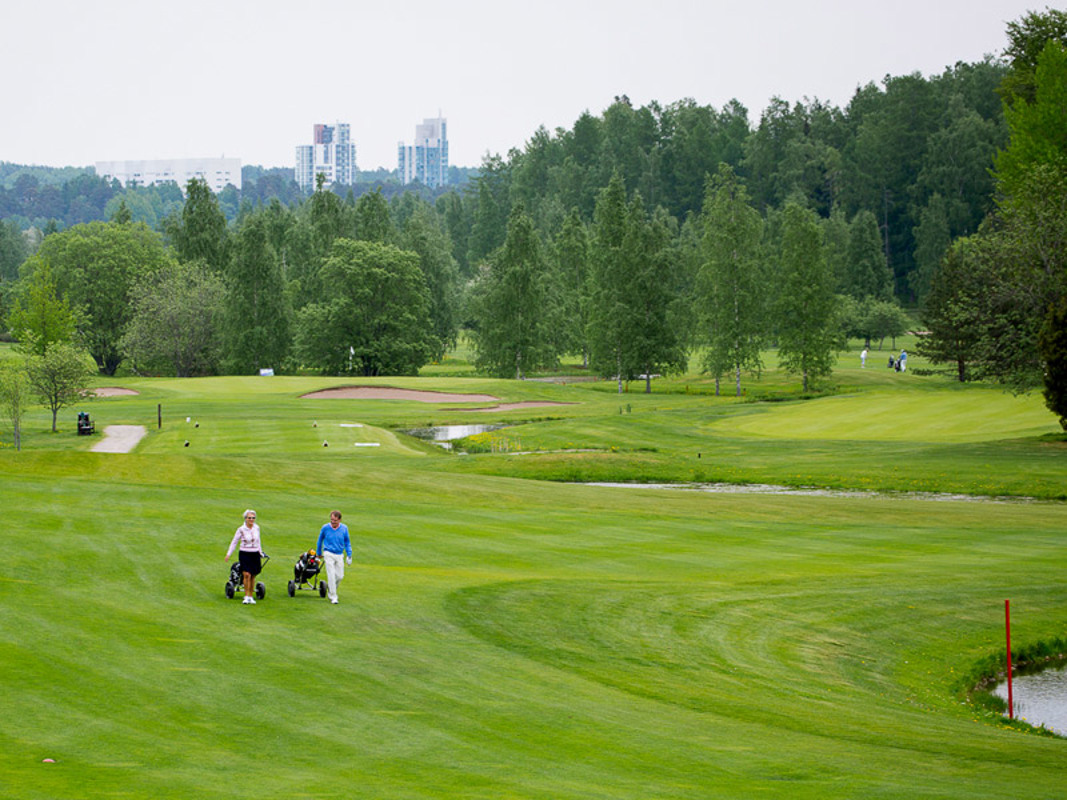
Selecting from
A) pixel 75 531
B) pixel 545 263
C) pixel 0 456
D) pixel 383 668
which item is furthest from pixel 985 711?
pixel 545 263

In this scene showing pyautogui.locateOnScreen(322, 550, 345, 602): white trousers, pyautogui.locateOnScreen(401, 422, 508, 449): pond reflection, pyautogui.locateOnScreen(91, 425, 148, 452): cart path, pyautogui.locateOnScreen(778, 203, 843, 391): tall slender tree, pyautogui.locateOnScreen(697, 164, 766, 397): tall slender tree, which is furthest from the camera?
pyautogui.locateOnScreen(697, 164, 766, 397): tall slender tree

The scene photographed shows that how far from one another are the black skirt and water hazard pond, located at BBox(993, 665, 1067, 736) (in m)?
15.5

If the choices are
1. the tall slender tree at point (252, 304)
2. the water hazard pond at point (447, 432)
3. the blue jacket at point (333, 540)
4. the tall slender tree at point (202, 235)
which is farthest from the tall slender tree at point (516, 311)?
the blue jacket at point (333, 540)

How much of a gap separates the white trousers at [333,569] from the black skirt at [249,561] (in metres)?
1.37

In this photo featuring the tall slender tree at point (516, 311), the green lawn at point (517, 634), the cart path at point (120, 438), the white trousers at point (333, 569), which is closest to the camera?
the green lawn at point (517, 634)

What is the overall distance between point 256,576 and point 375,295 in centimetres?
9881

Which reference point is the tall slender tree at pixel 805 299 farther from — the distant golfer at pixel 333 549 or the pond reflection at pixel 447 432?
the distant golfer at pixel 333 549

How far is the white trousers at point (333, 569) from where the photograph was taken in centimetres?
2247

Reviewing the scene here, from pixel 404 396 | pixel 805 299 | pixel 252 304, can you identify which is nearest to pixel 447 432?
pixel 404 396

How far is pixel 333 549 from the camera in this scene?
22.5 meters

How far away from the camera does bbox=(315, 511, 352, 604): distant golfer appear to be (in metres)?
22.5

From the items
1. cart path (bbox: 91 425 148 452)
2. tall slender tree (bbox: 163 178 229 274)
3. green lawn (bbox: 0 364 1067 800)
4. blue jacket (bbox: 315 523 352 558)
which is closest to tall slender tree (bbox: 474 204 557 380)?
tall slender tree (bbox: 163 178 229 274)

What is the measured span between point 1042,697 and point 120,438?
5350cm

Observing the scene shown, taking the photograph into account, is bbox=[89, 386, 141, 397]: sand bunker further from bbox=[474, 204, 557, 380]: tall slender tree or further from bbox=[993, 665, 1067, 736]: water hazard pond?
bbox=[993, 665, 1067, 736]: water hazard pond
